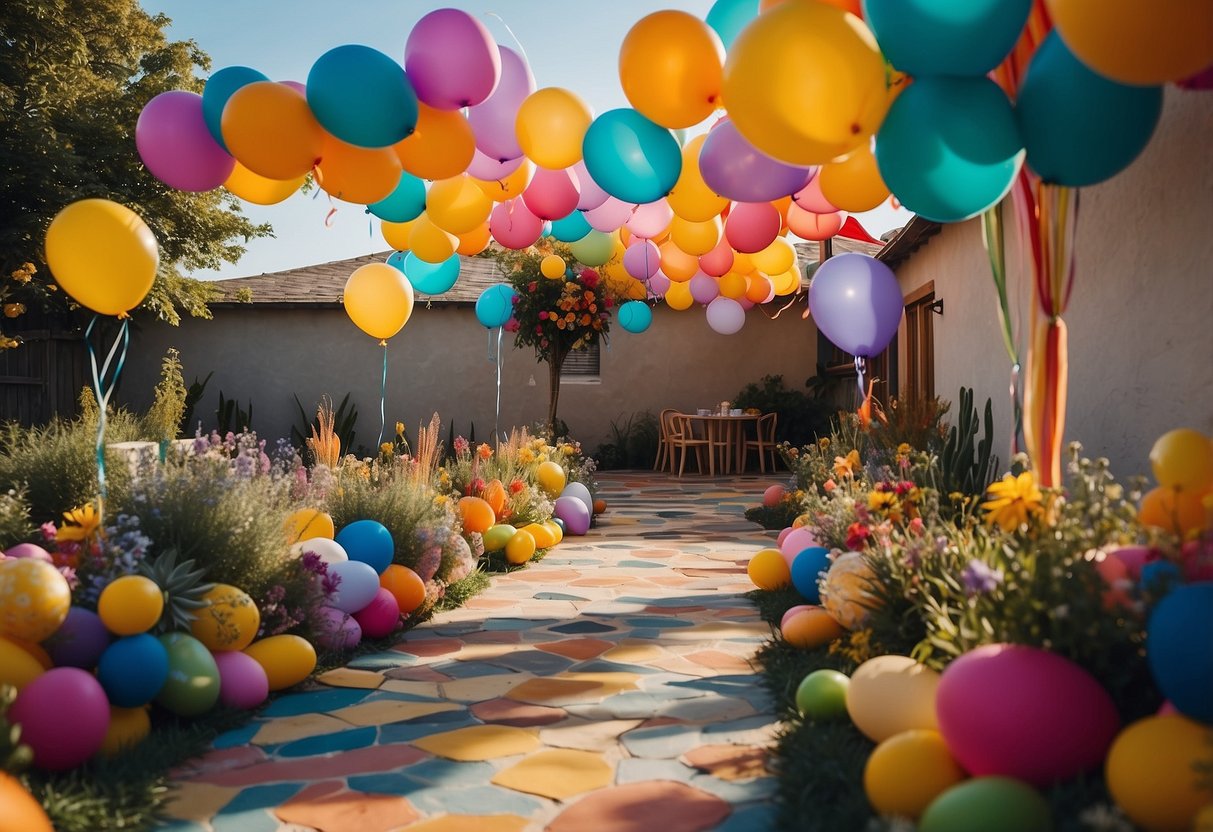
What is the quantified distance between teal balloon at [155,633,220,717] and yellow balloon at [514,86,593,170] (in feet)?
9.35

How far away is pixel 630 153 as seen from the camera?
448 centimetres

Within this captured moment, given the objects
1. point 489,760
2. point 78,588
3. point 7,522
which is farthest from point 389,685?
point 7,522

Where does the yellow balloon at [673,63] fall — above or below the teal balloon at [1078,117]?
above

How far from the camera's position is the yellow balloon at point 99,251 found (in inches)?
142

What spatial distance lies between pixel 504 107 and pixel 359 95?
3.85 ft

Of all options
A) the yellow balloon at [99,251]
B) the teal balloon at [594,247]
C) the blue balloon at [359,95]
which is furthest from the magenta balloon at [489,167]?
the yellow balloon at [99,251]

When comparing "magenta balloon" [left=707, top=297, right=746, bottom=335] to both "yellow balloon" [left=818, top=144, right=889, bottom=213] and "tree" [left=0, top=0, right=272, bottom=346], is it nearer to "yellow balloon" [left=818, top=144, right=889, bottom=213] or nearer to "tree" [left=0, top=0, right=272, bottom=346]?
"yellow balloon" [left=818, top=144, right=889, bottom=213]

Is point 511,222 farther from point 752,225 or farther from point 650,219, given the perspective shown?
point 752,225

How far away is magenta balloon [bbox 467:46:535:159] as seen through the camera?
4.77m

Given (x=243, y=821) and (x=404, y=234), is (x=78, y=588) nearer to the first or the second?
(x=243, y=821)

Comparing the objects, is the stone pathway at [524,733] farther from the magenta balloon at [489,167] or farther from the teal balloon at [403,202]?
the magenta balloon at [489,167]

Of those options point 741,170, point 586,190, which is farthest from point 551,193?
point 741,170

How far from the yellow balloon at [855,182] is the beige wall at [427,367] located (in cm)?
1111

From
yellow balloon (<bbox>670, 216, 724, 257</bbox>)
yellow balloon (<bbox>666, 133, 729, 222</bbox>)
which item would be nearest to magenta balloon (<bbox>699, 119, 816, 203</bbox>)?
yellow balloon (<bbox>666, 133, 729, 222</bbox>)
